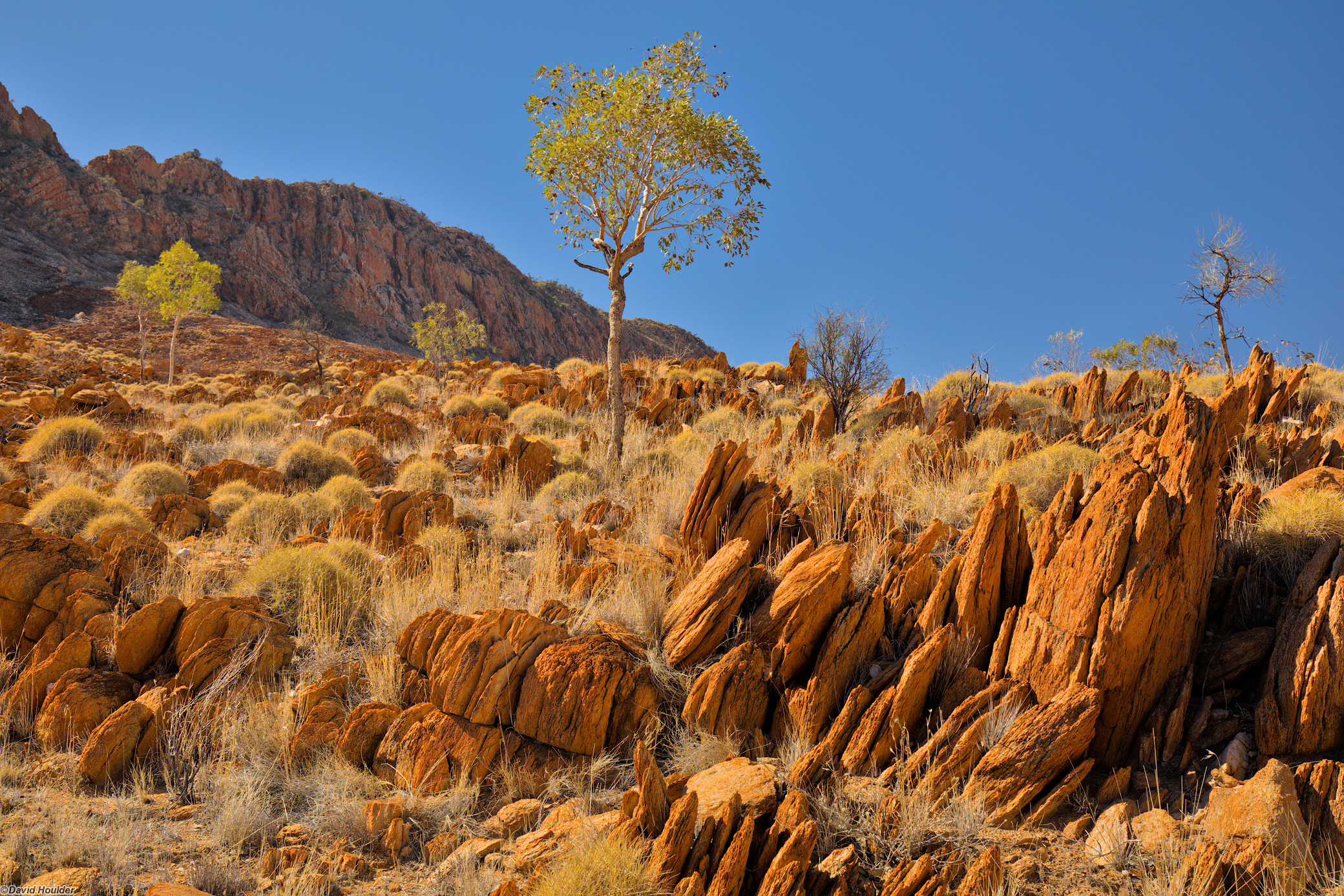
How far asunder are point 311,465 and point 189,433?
15.1ft

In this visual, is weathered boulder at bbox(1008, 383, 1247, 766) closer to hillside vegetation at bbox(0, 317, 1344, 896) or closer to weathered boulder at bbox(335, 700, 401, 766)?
hillside vegetation at bbox(0, 317, 1344, 896)

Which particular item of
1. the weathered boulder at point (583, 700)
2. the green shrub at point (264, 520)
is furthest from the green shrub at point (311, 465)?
the weathered boulder at point (583, 700)

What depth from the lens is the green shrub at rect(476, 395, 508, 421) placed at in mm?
15922

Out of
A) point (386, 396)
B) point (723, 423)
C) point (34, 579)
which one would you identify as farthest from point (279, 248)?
point (34, 579)

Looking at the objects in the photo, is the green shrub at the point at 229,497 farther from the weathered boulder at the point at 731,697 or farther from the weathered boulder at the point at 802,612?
the weathered boulder at the point at 802,612

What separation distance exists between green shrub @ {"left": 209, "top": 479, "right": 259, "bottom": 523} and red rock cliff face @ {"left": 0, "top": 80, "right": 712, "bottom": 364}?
143ft

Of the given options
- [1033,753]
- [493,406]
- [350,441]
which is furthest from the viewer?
[493,406]

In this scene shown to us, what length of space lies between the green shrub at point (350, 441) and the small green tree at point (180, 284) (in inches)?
892

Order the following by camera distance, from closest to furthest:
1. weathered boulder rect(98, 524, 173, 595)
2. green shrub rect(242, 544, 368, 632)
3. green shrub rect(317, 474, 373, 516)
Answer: green shrub rect(242, 544, 368, 632)
weathered boulder rect(98, 524, 173, 595)
green shrub rect(317, 474, 373, 516)

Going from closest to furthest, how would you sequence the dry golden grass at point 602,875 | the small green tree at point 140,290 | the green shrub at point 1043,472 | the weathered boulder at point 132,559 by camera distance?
the dry golden grass at point 602,875 → the weathered boulder at point 132,559 → the green shrub at point 1043,472 → the small green tree at point 140,290

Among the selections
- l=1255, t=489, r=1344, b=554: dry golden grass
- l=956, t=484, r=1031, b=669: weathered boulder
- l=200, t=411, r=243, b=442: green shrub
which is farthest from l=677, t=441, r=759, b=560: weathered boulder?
l=200, t=411, r=243, b=442: green shrub

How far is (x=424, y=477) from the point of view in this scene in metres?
10.5

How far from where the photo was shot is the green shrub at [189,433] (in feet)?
43.4

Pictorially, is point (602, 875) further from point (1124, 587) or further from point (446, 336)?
point (446, 336)
